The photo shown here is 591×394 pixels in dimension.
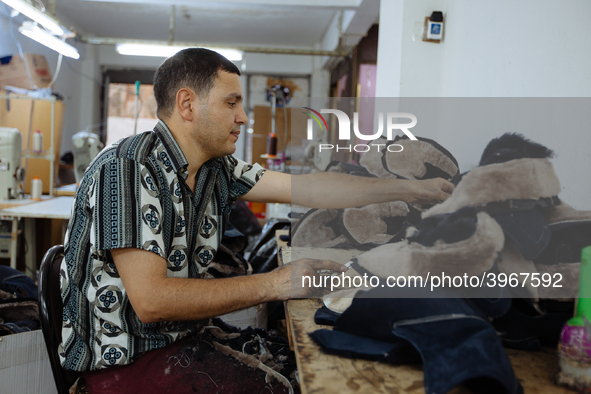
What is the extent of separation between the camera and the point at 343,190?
1.19m

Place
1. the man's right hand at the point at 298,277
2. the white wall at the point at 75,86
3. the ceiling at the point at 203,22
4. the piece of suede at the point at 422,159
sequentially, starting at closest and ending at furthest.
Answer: the piece of suede at the point at 422,159, the man's right hand at the point at 298,277, the ceiling at the point at 203,22, the white wall at the point at 75,86

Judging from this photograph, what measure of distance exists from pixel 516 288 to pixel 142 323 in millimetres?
841

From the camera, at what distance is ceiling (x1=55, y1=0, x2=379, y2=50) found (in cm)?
619

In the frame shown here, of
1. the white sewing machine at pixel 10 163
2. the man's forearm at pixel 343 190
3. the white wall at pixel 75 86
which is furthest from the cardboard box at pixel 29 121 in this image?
the man's forearm at pixel 343 190

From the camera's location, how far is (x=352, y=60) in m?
5.92

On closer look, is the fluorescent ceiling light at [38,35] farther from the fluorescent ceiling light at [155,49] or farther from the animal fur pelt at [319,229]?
the animal fur pelt at [319,229]

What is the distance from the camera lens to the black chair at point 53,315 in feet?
3.51

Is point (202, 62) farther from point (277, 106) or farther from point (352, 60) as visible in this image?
point (277, 106)

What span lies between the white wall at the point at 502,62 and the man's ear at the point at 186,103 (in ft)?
2.11

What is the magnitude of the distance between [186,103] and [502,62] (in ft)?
4.01

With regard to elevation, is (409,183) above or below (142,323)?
above

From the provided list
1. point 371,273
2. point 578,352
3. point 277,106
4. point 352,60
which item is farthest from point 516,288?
point 277,106

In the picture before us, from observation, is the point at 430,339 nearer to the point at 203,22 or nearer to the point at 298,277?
the point at 298,277

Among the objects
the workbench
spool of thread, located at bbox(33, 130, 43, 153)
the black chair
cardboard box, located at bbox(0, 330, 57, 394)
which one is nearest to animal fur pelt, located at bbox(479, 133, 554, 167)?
the black chair
